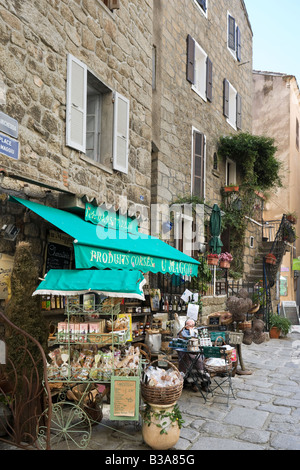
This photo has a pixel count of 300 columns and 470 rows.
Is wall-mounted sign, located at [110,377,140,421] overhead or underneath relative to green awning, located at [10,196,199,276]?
underneath

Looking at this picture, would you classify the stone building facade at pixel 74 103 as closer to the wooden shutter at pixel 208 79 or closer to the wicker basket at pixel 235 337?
the wicker basket at pixel 235 337

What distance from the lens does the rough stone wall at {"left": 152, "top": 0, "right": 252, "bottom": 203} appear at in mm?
10844

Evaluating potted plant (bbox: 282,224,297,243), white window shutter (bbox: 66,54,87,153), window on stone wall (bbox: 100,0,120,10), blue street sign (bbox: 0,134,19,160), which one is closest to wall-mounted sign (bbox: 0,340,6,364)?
blue street sign (bbox: 0,134,19,160)

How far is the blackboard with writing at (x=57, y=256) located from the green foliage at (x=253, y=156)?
962 centimetres

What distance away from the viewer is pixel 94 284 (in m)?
4.41

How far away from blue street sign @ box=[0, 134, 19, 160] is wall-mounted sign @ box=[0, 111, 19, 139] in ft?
0.24

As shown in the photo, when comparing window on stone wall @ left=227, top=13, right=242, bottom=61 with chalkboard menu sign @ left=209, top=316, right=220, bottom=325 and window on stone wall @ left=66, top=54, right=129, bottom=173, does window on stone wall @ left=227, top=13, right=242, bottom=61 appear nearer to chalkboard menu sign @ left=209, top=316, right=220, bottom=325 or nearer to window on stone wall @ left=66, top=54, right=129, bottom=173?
window on stone wall @ left=66, top=54, right=129, bottom=173

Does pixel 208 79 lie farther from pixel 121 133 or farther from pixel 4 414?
pixel 4 414

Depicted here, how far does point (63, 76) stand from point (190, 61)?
24.2 feet

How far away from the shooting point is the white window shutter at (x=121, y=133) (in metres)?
7.40

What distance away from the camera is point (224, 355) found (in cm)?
607

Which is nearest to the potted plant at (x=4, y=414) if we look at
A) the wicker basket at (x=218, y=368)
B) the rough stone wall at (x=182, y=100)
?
the wicker basket at (x=218, y=368)

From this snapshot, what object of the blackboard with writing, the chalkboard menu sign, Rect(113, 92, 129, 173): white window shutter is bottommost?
the chalkboard menu sign

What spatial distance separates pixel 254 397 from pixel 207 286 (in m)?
4.25
